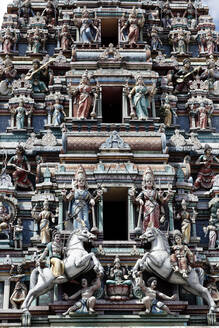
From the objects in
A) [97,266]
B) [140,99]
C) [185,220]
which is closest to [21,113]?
[140,99]

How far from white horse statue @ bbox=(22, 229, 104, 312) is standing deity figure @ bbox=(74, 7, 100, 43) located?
37.9 feet

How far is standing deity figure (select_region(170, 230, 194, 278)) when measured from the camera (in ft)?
72.8

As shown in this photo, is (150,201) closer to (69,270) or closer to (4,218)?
(69,270)

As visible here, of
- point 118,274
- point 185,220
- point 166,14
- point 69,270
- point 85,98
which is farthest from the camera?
point 166,14

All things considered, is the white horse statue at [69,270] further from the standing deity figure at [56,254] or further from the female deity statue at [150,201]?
the female deity statue at [150,201]

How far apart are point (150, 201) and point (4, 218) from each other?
16.9 feet

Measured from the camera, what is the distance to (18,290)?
23234mm

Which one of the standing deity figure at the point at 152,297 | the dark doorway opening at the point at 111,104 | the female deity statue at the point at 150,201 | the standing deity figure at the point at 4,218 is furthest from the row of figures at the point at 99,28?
the standing deity figure at the point at 152,297

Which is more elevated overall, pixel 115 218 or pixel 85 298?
pixel 115 218

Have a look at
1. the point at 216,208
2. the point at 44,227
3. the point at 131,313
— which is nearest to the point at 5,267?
the point at 44,227

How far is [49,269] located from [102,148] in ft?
18.1

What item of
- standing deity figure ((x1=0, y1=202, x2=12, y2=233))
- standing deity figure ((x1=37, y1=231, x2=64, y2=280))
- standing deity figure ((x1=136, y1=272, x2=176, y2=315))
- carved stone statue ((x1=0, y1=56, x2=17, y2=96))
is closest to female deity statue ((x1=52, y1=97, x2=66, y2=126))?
carved stone statue ((x1=0, y1=56, x2=17, y2=96))

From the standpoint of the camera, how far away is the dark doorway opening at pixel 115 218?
2606cm

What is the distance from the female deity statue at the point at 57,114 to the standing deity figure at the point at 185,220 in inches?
254
